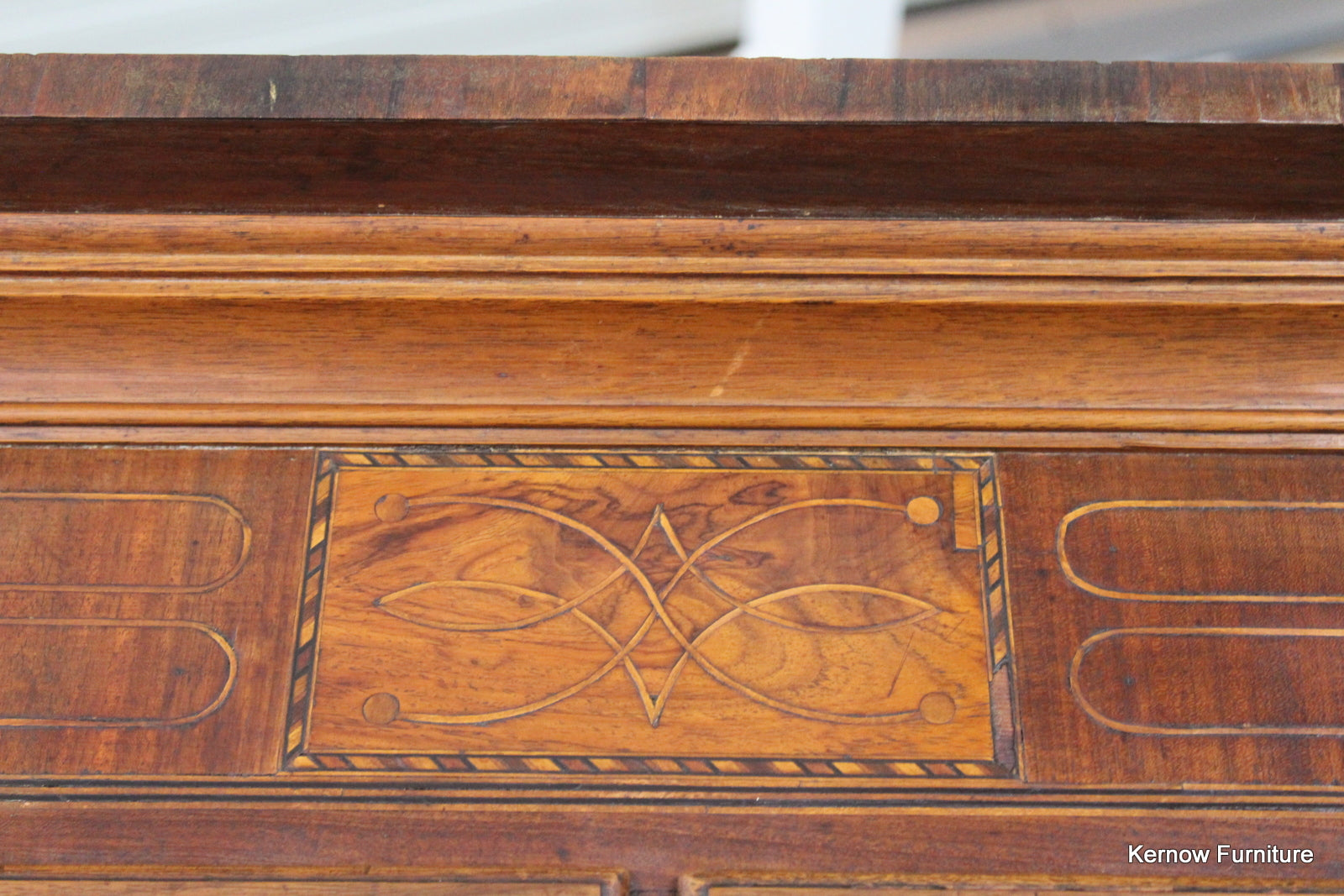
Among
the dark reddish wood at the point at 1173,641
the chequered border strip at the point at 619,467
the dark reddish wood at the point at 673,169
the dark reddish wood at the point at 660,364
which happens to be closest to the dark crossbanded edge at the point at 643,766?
the chequered border strip at the point at 619,467

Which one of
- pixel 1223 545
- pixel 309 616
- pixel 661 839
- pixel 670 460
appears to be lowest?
pixel 661 839

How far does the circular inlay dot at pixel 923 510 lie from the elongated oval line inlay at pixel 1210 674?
0.23m

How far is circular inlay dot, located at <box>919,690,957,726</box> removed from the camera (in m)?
1.20

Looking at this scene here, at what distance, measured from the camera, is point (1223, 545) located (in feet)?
4.18

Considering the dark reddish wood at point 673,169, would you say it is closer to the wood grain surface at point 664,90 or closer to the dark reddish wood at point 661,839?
the wood grain surface at point 664,90

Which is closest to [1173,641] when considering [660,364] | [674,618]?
[674,618]

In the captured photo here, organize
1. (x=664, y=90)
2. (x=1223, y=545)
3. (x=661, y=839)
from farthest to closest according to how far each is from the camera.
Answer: (x=1223, y=545) < (x=661, y=839) < (x=664, y=90)

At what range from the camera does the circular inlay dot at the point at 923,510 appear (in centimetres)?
129

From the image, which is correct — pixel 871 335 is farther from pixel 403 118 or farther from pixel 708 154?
pixel 403 118

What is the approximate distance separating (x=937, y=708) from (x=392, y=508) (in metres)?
0.72

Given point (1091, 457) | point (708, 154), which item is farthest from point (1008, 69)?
point (1091, 457)

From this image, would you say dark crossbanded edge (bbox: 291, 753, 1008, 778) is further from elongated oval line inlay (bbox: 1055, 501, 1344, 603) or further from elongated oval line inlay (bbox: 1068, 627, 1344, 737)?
elongated oval line inlay (bbox: 1055, 501, 1344, 603)

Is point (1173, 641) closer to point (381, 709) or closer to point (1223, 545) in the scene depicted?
point (1223, 545)

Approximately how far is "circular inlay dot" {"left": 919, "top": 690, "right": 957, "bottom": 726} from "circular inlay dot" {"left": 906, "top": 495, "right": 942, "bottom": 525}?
21 centimetres
